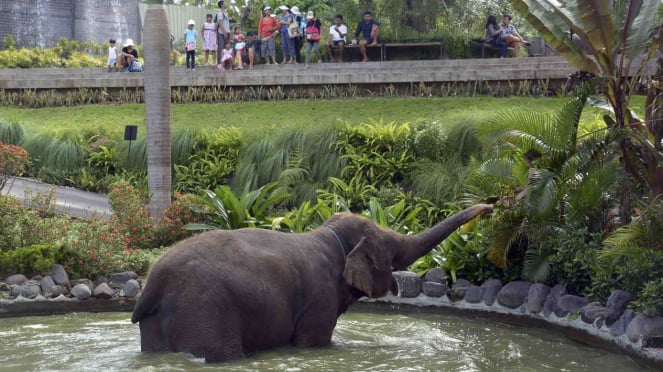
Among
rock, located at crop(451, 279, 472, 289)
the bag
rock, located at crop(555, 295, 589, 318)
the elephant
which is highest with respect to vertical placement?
the bag

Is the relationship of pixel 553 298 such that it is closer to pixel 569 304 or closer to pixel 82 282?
pixel 569 304

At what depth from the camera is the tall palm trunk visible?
18031 mm

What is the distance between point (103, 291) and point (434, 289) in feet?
15.0

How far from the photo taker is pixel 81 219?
18281 mm

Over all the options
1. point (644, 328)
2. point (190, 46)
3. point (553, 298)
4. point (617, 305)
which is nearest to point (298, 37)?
point (190, 46)

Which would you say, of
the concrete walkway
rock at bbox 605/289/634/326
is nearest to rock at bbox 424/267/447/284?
rock at bbox 605/289/634/326

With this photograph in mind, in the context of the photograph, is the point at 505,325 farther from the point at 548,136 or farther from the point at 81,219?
the point at 81,219

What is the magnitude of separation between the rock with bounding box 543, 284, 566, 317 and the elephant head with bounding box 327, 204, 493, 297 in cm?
253

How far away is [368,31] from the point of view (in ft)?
103

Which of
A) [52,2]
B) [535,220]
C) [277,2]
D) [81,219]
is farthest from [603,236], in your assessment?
[52,2]

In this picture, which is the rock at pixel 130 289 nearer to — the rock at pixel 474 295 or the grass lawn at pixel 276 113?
the rock at pixel 474 295

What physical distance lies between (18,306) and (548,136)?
7.40 meters

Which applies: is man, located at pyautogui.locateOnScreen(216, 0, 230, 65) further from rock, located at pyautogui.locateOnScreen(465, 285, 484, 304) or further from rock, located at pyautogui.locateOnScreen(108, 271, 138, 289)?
rock, located at pyautogui.locateOnScreen(465, 285, 484, 304)

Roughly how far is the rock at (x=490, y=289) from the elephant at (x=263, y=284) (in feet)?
9.77
